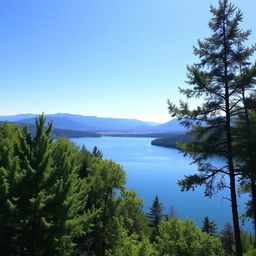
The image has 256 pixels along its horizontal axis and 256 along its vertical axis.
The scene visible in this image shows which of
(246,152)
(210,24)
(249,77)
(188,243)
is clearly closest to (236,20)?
(210,24)

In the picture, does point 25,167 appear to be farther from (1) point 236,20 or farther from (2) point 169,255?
(1) point 236,20

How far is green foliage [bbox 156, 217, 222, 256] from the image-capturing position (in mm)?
16875

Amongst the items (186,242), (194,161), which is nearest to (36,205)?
(194,161)

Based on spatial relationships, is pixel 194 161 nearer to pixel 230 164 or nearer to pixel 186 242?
pixel 230 164

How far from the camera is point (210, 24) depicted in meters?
12.8

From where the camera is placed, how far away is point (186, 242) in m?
17.3

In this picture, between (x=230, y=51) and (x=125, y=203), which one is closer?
(x=230, y=51)

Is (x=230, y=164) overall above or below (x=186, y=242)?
above

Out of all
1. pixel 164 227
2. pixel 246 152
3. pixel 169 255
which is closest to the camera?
pixel 246 152

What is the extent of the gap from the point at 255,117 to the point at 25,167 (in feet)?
37.7

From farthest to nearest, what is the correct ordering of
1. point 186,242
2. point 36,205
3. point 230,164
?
point 186,242 → point 230,164 → point 36,205

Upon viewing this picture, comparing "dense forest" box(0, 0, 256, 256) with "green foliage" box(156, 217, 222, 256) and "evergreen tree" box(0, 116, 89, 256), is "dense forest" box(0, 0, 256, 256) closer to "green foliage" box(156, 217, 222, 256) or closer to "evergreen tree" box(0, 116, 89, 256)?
"evergreen tree" box(0, 116, 89, 256)

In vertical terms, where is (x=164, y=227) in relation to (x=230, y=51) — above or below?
below

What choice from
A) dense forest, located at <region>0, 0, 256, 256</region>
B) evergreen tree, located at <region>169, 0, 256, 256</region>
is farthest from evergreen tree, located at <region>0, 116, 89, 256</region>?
evergreen tree, located at <region>169, 0, 256, 256</region>
